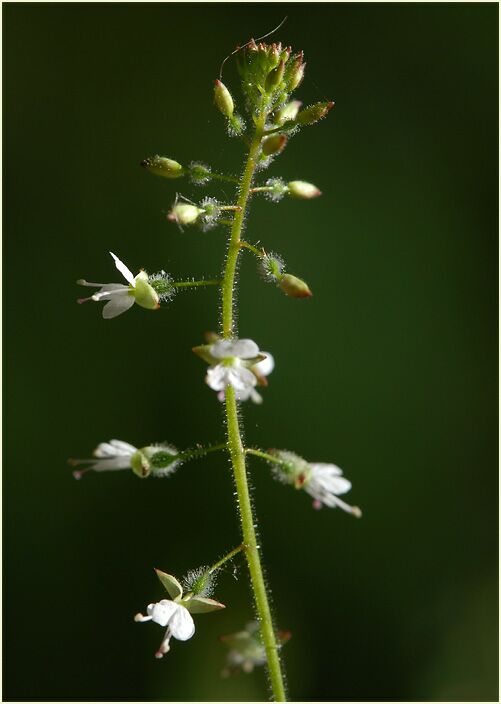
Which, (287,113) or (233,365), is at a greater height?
(287,113)

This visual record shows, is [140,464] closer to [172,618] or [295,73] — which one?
[172,618]

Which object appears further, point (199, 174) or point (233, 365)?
point (199, 174)

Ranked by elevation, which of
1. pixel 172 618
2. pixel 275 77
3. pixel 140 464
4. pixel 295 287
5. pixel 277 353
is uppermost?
pixel 277 353

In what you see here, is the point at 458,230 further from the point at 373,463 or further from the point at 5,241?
the point at 5,241

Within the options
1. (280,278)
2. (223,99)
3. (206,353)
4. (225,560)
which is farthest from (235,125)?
(225,560)

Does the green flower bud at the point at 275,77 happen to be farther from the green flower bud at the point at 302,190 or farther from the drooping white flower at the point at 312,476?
the drooping white flower at the point at 312,476

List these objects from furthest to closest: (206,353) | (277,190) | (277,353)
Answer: (277,353) < (277,190) < (206,353)

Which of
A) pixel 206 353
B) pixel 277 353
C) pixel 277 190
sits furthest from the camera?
pixel 277 353
